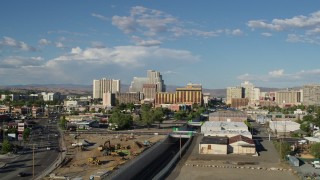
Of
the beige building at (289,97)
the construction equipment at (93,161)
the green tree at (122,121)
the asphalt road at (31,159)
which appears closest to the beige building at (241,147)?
the construction equipment at (93,161)

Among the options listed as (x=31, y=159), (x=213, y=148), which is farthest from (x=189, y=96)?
(x=31, y=159)

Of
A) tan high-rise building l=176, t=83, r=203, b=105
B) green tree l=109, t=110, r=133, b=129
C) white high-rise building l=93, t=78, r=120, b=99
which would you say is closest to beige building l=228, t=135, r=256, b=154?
green tree l=109, t=110, r=133, b=129

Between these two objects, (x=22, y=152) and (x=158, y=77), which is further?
(x=158, y=77)

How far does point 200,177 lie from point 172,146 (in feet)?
39.8

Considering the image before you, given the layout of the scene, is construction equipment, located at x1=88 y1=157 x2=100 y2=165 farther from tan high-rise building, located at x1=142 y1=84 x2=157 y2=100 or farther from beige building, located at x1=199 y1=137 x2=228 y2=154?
tan high-rise building, located at x1=142 y1=84 x2=157 y2=100

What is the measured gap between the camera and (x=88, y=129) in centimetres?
4772

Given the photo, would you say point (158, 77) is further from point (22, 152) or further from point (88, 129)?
point (22, 152)

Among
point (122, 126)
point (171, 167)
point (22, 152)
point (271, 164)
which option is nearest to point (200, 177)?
point (171, 167)

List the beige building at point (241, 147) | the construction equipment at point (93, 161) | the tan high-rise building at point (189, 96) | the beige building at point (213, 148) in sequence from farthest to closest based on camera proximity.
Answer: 1. the tan high-rise building at point (189, 96)
2. the beige building at point (241, 147)
3. the beige building at point (213, 148)
4. the construction equipment at point (93, 161)

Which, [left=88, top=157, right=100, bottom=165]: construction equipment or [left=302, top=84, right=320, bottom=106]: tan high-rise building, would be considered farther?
[left=302, top=84, right=320, bottom=106]: tan high-rise building

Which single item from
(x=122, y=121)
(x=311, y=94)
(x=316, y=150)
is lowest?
(x=316, y=150)

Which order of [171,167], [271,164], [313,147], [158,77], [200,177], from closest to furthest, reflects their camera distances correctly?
[200,177] → [171,167] → [271,164] → [313,147] → [158,77]

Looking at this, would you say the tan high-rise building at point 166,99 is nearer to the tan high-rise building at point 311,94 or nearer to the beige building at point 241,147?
the tan high-rise building at point 311,94

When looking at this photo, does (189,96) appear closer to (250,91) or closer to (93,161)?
(250,91)
